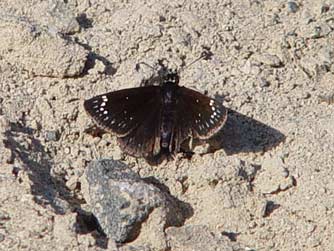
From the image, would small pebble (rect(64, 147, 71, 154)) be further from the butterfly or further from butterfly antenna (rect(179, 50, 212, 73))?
butterfly antenna (rect(179, 50, 212, 73))

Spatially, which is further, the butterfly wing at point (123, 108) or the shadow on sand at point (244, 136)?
the shadow on sand at point (244, 136)

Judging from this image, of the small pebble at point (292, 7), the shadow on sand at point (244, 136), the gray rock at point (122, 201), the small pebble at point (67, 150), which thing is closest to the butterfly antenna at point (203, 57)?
the shadow on sand at point (244, 136)

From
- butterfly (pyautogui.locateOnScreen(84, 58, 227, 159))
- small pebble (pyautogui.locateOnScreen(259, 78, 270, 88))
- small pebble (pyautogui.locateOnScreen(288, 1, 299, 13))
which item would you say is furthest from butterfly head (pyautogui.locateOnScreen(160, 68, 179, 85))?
small pebble (pyautogui.locateOnScreen(288, 1, 299, 13))

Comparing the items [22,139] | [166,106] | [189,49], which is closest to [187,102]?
[166,106]

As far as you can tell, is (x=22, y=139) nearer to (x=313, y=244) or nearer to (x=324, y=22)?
(x=313, y=244)

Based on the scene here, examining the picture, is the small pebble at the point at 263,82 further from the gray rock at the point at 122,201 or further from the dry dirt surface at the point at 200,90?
the gray rock at the point at 122,201

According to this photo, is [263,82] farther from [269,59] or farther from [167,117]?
[167,117]
